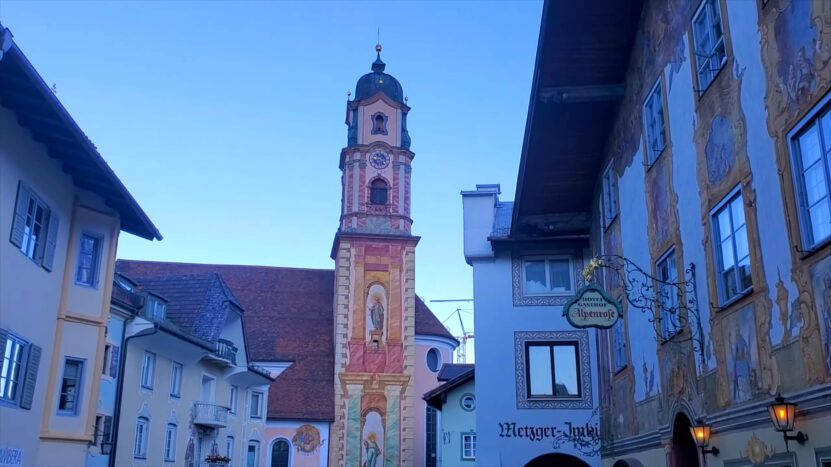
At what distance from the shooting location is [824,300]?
323 inches

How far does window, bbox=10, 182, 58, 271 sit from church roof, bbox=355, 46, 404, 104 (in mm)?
40289

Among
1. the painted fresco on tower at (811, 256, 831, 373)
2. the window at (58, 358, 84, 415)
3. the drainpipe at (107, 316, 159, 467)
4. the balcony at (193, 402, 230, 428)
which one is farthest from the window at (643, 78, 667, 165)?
the balcony at (193, 402, 230, 428)

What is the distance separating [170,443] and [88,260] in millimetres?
14224

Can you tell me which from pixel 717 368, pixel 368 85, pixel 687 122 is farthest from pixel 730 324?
pixel 368 85

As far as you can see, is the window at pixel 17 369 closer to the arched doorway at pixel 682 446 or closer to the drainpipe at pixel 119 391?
the drainpipe at pixel 119 391

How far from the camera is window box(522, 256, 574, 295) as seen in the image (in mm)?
22391

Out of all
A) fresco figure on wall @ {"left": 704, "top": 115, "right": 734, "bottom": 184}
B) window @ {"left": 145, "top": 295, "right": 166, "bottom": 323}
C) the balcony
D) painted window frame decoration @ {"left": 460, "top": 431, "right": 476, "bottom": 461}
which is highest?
window @ {"left": 145, "top": 295, "right": 166, "bottom": 323}

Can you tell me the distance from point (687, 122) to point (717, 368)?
370cm

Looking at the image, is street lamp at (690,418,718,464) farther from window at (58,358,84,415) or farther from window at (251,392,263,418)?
window at (251,392,263,418)

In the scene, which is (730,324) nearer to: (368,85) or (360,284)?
(360,284)

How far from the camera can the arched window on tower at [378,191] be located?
53.9 metres

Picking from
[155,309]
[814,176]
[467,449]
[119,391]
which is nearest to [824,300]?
[814,176]

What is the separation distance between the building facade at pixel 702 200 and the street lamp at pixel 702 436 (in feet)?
0.22

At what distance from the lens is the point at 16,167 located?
1505cm
